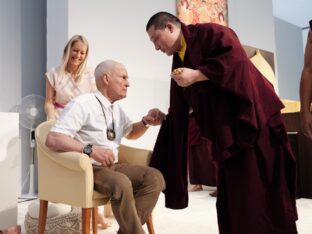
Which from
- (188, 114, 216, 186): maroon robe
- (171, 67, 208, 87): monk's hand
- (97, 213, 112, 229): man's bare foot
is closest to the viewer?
(171, 67, 208, 87): monk's hand

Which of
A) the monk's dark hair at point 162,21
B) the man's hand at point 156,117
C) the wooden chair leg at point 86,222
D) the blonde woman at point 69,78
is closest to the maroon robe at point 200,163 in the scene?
the blonde woman at point 69,78

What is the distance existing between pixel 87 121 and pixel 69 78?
944 mm

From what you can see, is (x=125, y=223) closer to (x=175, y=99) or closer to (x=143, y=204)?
(x=143, y=204)

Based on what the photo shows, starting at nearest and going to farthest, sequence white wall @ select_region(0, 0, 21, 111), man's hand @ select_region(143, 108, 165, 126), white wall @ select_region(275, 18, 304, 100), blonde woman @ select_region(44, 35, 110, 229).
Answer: man's hand @ select_region(143, 108, 165, 126), blonde woman @ select_region(44, 35, 110, 229), white wall @ select_region(0, 0, 21, 111), white wall @ select_region(275, 18, 304, 100)

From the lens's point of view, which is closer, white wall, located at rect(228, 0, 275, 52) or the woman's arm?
the woman's arm

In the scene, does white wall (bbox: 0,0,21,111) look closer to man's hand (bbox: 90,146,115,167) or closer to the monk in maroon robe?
man's hand (bbox: 90,146,115,167)

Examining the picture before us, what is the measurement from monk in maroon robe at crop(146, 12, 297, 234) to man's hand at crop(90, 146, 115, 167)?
0.53 meters

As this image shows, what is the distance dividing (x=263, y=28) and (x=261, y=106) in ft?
15.3

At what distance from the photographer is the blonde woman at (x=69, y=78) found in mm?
2789

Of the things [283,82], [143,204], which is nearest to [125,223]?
[143,204]

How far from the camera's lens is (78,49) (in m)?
2.78

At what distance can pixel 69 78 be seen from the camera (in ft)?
9.29

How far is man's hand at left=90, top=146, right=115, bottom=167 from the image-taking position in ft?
6.11

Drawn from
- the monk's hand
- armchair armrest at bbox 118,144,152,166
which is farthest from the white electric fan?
the monk's hand
